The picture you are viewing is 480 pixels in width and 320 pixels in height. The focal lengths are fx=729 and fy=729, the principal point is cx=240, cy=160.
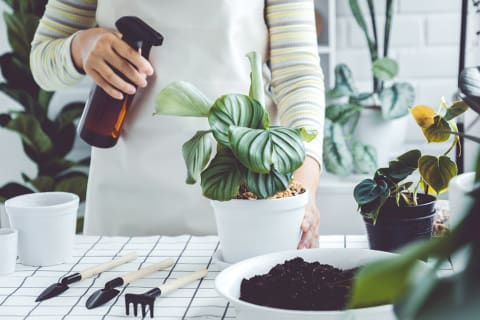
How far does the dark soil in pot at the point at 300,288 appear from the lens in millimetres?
745

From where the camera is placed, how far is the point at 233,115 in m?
0.97

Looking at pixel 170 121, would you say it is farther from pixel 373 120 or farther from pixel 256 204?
pixel 373 120

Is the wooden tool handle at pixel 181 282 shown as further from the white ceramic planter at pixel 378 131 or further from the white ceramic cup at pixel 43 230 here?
the white ceramic planter at pixel 378 131

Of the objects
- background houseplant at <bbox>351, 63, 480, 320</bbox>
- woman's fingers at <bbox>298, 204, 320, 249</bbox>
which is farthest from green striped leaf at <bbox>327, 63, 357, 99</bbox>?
background houseplant at <bbox>351, 63, 480, 320</bbox>

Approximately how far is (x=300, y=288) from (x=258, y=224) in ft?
0.85

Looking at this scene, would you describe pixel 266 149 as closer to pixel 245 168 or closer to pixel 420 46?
pixel 245 168

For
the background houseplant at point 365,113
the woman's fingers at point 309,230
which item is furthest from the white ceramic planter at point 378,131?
the woman's fingers at point 309,230

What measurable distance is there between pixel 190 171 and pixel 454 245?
2.36ft

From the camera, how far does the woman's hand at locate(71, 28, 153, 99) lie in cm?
133

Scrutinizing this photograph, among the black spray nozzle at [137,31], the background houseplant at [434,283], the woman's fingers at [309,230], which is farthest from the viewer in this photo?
the black spray nozzle at [137,31]

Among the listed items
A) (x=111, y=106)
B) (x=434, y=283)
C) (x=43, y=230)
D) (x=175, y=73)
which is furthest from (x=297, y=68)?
(x=434, y=283)

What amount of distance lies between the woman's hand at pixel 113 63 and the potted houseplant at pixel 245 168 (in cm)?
35

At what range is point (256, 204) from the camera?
0.99m

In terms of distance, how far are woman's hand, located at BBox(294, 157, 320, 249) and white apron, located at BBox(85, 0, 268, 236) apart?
26 centimetres
